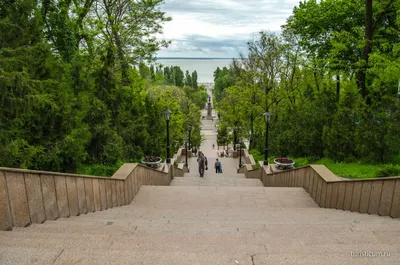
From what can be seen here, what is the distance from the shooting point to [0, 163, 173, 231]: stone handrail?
4.28m

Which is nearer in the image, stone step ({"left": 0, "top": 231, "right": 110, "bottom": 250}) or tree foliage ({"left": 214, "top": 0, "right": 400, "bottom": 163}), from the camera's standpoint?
stone step ({"left": 0, "top": 231, "right": 110, "bottom": 250})

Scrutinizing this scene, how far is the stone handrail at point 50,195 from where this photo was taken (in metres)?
4.28

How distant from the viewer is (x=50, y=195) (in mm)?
5176

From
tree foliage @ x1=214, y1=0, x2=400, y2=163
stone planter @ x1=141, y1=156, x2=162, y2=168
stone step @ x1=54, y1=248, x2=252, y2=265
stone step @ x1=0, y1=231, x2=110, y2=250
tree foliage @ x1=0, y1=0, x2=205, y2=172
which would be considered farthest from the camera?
stone planter @ x1=141, y1=156, x2=162, y2=168

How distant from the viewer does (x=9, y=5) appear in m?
8.42

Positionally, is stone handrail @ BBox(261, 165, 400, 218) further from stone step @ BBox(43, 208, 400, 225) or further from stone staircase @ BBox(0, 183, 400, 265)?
stone staircase @ BBox(0, 183, 400, 265)

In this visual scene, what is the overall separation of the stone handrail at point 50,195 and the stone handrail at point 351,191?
4.98 metres

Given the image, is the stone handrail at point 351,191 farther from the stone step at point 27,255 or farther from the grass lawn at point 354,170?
the stone step at point 27,255

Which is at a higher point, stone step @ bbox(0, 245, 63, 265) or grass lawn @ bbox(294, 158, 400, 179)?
stone step @ bbox(0, 245, 63, 265)

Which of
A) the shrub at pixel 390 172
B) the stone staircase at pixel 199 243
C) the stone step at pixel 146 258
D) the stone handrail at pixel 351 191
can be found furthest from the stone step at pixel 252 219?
the shrub at pixel 390 172

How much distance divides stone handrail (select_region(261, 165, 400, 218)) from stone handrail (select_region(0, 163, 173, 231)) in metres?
4.98

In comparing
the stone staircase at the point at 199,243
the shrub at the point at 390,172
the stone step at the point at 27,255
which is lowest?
the shrub at the point at 390,172

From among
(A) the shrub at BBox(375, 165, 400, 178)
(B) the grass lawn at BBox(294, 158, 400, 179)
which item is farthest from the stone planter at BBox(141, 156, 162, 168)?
(A) the shrub at BBox(375, 165, 400, 178)

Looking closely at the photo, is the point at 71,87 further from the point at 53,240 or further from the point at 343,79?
the point at 343,79
